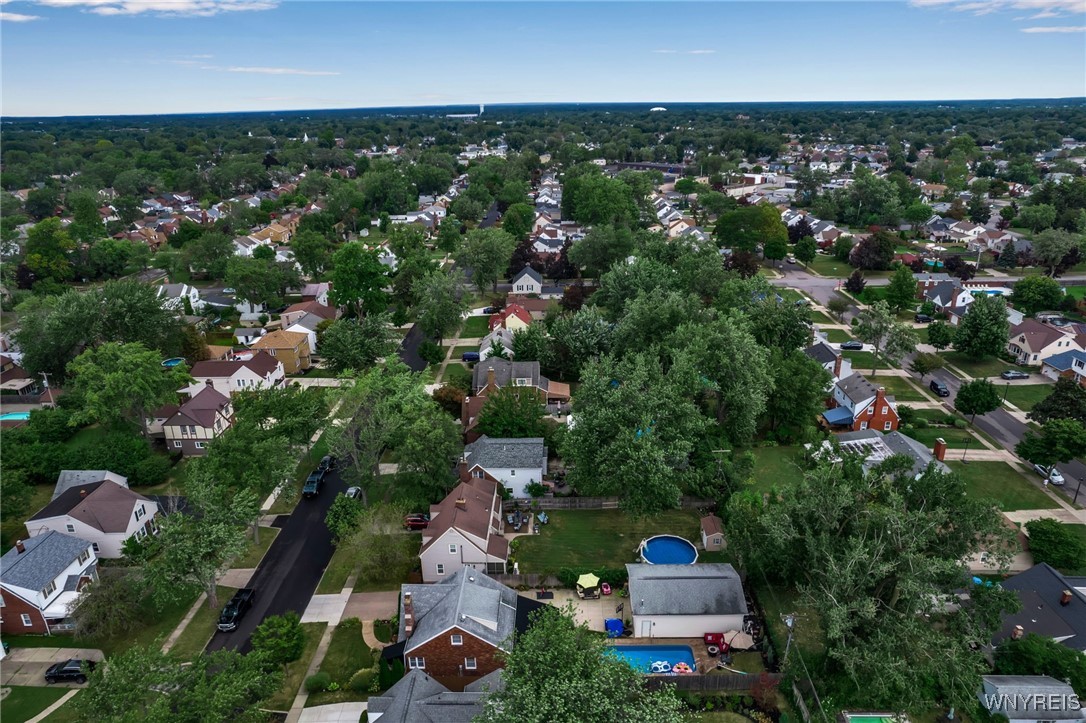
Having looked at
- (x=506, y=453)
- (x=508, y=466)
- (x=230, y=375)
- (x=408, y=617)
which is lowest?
(x=408, y=617)

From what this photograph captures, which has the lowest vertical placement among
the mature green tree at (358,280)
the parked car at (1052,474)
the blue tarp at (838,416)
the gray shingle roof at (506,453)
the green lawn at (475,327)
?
the parked car at (1052,474)

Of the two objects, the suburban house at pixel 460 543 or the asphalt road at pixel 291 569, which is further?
the suburban house at pixel 460 543

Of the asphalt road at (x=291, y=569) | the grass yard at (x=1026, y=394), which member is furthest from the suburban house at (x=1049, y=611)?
the asphalt road at (x=291, y=569)

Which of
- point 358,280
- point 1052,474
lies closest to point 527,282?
point 358,280

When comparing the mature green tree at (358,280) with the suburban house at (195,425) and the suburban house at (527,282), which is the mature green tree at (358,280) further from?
the suburban house at (195,425)

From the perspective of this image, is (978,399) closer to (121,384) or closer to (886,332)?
(886,332)

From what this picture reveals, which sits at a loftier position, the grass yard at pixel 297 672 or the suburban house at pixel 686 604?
the suburban house at pixel 686 604
